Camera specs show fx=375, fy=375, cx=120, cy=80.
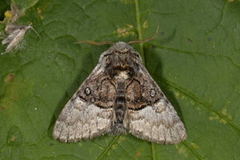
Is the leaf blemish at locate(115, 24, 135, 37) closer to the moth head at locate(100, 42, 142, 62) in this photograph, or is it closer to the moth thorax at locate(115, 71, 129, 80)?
the moth head at locate(100, 42, 142, 62)

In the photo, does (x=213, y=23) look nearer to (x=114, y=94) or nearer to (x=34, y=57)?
(x=114, y=94)

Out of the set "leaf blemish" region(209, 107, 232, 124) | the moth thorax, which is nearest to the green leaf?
"leaf blemish" region(209, 107, 232, 124)

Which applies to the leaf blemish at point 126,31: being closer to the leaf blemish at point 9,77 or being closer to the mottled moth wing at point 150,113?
the mottled moth wing at point 150,113

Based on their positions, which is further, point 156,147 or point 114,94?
point 114,94

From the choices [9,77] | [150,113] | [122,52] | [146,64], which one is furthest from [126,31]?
[9,77]

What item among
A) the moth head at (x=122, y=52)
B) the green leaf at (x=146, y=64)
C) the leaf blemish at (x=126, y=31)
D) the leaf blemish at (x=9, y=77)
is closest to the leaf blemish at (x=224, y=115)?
the green leaf at (x=146, y=64)

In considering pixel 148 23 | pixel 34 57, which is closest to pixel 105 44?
pixel 148 23
